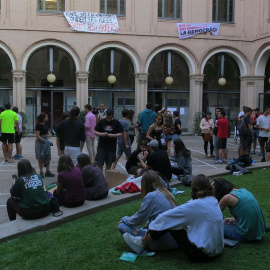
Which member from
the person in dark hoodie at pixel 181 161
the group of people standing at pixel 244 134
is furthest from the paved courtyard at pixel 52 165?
the person in dark hoodie at pixel 181 161

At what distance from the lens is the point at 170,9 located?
2508 centimetres

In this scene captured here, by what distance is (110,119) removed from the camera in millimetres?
10227

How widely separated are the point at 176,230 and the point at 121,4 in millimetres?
21658

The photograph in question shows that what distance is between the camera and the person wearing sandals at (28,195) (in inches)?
246

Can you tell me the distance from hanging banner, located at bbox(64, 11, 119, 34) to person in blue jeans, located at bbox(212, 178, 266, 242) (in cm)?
1989

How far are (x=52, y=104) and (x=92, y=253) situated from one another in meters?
20.8

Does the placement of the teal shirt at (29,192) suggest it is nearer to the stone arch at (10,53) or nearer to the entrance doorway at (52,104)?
the stone arch at (10,53)

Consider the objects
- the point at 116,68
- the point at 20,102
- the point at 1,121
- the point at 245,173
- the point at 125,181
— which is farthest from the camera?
the point at 116,68

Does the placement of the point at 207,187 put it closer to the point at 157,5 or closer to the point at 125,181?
the point at 125,181

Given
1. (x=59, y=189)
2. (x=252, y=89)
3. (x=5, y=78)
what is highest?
(x=5, y=78)

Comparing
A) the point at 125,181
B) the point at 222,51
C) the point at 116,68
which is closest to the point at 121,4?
the point at 116,68

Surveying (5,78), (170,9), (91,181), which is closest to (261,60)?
(170,9)

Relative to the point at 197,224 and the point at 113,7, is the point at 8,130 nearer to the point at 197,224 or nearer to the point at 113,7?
the point at 197,224

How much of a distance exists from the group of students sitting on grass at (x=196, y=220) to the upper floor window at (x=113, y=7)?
67.4 feet
